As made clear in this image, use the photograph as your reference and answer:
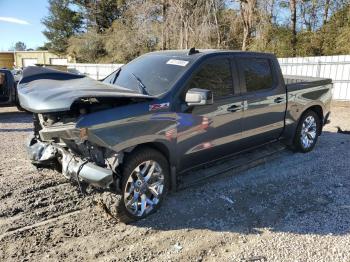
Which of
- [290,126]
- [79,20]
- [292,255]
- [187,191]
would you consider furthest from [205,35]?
[79,20]

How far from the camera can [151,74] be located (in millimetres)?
4820

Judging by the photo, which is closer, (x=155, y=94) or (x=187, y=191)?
(x=155, y=94)

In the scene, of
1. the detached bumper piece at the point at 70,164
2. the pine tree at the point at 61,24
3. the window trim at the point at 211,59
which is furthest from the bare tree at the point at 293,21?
the pine tree at the point at 61,24

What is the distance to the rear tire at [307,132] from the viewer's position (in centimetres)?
659

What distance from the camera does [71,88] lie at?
13.1ft

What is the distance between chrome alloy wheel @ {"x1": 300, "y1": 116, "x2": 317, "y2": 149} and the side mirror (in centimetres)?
317

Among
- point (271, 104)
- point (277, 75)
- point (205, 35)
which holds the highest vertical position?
point (205, 35)

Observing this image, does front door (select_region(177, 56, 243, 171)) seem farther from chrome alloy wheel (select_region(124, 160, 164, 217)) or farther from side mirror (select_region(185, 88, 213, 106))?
chrome alloy wheel (select_region(124, 160, 164, 217))

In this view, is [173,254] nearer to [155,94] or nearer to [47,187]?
[155,94]

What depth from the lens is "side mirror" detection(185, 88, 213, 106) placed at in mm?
4148

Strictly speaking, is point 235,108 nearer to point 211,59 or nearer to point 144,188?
point 211,59

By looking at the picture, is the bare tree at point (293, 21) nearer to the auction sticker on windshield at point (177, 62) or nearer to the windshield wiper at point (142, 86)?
the auction sticker on windshield at point (177, 62)

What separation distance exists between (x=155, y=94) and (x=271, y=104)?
2.24m

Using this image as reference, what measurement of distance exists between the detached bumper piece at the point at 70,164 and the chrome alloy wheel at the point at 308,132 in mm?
4334
